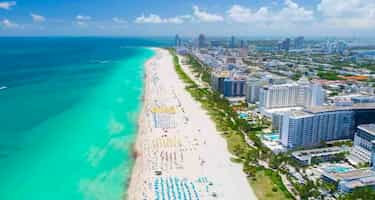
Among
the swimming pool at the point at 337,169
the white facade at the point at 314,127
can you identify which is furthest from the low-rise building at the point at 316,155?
the white facade at the point at 314,127

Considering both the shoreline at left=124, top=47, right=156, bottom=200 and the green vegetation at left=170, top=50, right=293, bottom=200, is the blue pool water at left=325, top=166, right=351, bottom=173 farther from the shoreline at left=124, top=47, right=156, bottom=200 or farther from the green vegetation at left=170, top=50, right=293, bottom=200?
the shoreline at left=124, top=47, right=156, bottom=200

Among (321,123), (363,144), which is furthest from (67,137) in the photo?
(363,144)

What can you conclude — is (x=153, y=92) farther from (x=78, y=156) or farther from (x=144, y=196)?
(x=144, y=196)

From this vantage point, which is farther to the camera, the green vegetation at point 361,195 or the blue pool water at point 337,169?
the blue pool water at point 337,169

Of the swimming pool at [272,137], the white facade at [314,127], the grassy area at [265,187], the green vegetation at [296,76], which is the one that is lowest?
the grassy area at [265,187]

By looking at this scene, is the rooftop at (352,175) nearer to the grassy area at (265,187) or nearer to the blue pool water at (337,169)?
the blue pool water at (337,169)

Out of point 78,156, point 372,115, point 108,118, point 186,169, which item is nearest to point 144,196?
point 186,169

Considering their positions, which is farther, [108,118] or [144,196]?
[108,118]
